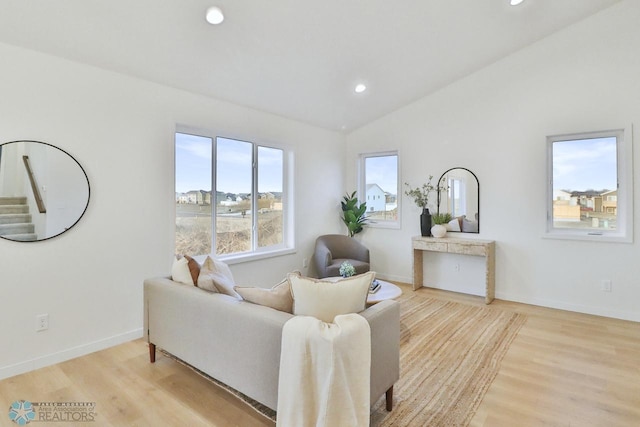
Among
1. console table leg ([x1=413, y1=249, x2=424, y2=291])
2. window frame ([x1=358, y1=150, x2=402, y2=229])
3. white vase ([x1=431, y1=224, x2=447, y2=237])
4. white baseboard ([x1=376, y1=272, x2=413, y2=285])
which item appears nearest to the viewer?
white vase ([x1=431, y1=224, x2=447, y2=237])

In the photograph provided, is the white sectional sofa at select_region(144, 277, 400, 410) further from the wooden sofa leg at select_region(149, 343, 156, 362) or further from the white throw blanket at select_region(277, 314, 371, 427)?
the wooden sofa leg at select_region(149, 343, 156, 362)

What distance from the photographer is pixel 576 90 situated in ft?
12.7

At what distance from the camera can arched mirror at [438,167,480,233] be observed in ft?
15.2

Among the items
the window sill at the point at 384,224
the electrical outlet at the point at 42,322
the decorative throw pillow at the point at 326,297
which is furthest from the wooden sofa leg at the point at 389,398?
the window sill at the point at 384,224

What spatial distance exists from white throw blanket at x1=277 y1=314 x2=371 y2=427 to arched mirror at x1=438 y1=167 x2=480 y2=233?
11.7ft

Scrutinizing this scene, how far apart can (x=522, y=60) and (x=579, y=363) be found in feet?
11.4

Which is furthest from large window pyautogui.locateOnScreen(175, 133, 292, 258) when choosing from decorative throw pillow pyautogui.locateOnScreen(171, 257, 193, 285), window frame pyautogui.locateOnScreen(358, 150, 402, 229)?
window frame pyautogui.locateOnScreen(358, 150, 402, 229)

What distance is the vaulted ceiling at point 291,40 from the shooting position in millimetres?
2496

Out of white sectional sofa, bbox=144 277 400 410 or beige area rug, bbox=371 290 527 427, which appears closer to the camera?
white sectional sofa, bbox=144 277 400 410

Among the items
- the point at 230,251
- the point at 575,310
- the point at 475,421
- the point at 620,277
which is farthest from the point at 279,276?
the point at 620,277

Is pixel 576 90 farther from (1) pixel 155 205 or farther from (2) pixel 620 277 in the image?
(1) pixel 155 205

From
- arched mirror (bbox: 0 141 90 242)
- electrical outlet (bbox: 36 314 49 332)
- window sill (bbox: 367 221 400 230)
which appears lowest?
electrical outlet (bbox: 36 314 49 332)

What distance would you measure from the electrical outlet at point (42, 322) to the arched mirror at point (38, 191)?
24.2 inches

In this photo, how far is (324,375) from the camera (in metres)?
1.58
